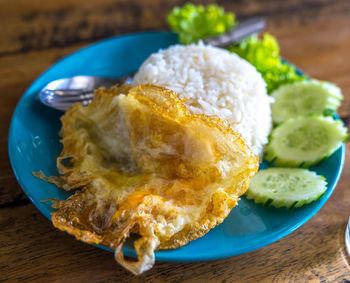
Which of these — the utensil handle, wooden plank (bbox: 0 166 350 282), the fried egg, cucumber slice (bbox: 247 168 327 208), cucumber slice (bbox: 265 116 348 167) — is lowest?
wooden plank (bbox: 0 166 350 282)

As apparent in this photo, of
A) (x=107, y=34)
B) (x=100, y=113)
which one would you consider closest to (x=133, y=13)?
(x=107, y=34)

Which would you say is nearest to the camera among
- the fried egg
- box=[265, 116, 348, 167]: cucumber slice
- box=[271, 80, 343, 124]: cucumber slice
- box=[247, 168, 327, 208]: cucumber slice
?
the fried egg

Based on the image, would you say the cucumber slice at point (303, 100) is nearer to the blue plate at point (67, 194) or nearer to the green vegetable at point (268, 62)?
the green vegetable at point (268, 62)

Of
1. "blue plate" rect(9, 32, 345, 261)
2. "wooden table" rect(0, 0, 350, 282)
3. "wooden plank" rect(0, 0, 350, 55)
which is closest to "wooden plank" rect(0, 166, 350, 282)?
"wooden table" rect(0, 0, 350, 282)

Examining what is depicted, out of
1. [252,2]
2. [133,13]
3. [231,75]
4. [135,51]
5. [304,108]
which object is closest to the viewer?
[231,75]

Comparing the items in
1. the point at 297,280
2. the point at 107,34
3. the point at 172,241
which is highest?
the point at 107,34

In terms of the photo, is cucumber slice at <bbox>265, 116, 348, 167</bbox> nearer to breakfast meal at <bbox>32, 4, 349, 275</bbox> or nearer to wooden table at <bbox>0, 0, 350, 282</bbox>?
breakfast meal at <bbox>32, 4, 349, 275</bbox>

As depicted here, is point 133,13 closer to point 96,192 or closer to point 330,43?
point 330,43
